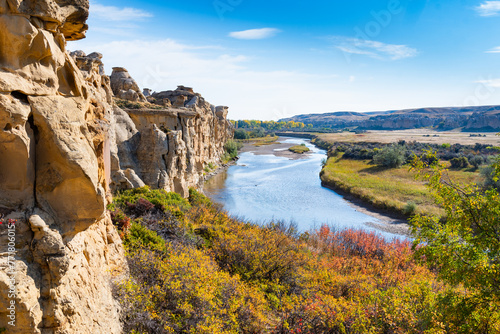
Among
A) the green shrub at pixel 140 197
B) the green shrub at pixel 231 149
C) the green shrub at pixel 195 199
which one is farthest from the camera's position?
the green shrub at pixel 231 149

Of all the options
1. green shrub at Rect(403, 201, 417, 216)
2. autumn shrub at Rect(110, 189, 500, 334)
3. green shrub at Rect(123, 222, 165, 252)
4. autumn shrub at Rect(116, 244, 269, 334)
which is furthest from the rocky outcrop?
green shrub at Rect(403, 201, 417, 216)

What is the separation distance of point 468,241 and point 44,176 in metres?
9.64

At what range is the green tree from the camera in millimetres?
7148

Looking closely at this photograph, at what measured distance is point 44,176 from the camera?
213 inches

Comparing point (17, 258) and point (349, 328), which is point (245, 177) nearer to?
point (349, 328)

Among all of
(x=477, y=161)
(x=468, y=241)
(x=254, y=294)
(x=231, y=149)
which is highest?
(x=231, y=149)

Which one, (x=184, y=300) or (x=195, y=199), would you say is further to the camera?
(x=195, y=199)

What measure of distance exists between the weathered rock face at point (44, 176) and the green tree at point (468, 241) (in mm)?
8280

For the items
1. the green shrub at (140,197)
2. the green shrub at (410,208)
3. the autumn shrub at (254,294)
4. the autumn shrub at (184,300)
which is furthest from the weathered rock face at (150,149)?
the green shrub at (410,208)

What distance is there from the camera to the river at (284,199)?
32.1m

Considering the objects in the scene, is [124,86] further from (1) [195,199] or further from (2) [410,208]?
(2) [410,208]

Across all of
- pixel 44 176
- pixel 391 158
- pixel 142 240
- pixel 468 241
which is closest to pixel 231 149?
pixel 391 158

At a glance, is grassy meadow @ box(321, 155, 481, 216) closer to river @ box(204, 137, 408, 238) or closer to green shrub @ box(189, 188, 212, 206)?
river @ box(204, 137, 408, 238)

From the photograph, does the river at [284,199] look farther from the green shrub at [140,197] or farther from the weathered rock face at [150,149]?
the green shrub at [140,197]
